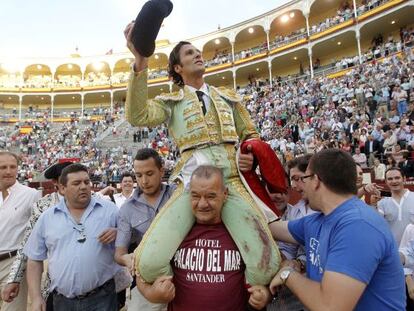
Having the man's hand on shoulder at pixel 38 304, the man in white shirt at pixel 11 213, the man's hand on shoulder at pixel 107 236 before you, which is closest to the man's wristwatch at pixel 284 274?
the man's hand on shoulder at pixel 107 236

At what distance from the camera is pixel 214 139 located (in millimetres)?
2018

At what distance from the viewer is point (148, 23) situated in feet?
5.10

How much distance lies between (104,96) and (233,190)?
34867 mm

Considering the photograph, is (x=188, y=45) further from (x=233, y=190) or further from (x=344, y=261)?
(x=344, y=261)

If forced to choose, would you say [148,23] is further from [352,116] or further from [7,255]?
[352,116]

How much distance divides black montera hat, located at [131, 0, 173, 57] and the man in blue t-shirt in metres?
A: 0.97

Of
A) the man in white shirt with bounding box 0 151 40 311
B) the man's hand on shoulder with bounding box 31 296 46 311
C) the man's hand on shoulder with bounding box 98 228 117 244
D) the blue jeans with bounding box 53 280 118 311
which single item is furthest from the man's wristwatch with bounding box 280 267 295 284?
the man in white shirt with bounding box 0 151 40 311

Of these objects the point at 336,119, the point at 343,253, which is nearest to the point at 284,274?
the point at 343,253

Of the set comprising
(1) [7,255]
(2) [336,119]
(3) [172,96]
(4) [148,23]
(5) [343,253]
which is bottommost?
(1) [7,255]

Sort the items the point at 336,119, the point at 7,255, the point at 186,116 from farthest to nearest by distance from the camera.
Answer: the point at 336,119 < the point at 7,255 < the point at 186,116

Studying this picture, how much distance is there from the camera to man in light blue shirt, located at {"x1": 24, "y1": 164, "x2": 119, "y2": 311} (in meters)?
2.30

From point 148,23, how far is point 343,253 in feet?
4.24

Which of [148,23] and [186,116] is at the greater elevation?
[148,23]

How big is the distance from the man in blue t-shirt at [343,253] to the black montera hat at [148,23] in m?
0.97
